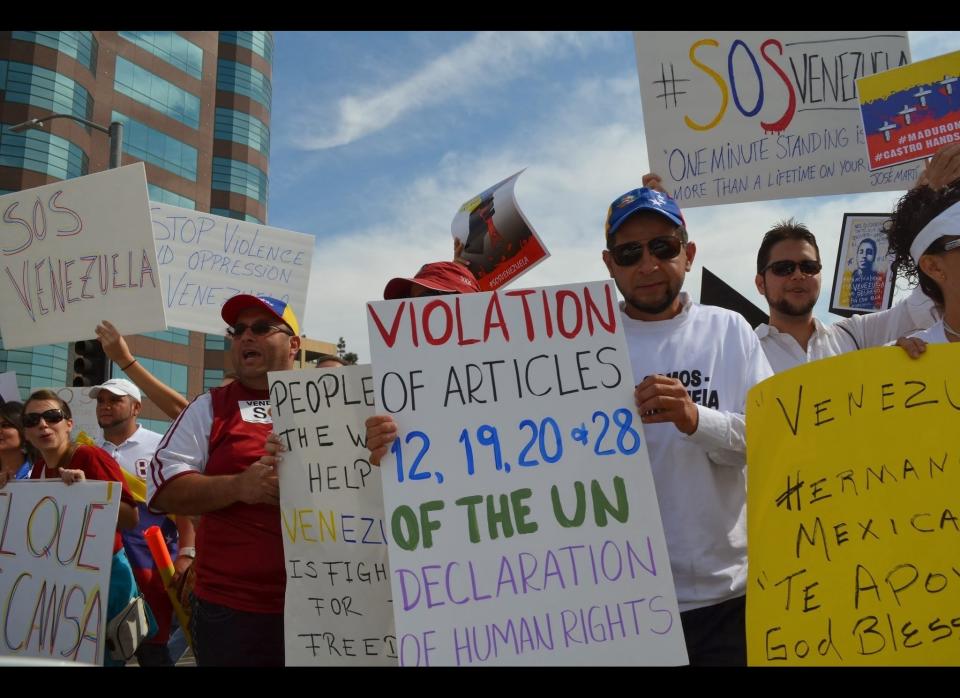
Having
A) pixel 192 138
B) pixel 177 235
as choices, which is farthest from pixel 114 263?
pixel 192 138

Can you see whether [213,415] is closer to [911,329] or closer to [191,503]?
[191,503]

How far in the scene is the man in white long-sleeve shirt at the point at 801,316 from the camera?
3736mm

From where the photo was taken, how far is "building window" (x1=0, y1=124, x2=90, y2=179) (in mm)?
30781

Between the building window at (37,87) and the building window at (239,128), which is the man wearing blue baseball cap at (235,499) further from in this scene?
the building window at (239,128)

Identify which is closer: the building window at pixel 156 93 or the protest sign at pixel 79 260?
the protest sign at pixel 79 260

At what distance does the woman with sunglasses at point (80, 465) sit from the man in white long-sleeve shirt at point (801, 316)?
3205 mm

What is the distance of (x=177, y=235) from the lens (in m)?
6.20

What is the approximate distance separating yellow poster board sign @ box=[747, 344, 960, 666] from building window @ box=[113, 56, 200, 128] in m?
38.7

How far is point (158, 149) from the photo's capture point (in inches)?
1462

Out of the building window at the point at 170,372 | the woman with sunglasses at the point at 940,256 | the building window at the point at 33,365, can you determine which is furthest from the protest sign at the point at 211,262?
the building window at the point at 170,372

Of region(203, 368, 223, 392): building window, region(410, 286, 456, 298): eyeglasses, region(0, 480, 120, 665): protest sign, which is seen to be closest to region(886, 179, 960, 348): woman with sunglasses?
region(410, 286, 456, 298): eyeglasses

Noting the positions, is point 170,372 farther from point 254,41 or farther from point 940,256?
point 940,256

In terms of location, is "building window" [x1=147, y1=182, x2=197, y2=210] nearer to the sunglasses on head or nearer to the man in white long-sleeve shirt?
the sunglasses on head

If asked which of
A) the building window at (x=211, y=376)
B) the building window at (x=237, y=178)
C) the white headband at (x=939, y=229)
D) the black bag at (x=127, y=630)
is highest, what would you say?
the building window at (x=237, y=178)
